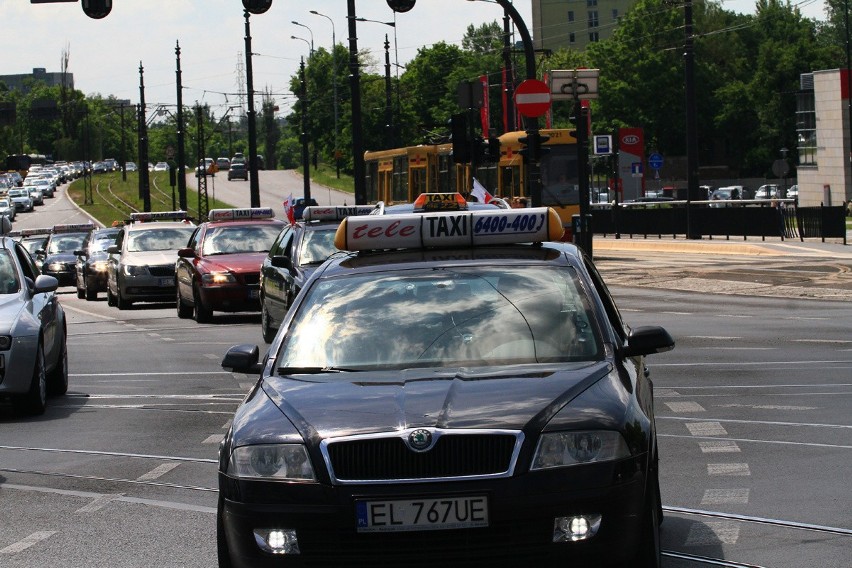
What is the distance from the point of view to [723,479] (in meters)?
8.70

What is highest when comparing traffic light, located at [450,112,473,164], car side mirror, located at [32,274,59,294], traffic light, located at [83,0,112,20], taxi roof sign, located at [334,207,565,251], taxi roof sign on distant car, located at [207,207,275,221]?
traffic light, located at [83,0,112,20]

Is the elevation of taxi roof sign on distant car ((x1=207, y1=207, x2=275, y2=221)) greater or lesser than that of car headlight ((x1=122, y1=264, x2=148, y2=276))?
greater

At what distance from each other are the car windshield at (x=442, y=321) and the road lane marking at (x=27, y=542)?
1772 mm

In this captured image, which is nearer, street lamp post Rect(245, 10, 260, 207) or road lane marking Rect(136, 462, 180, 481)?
road lane marking Rect(136, 462, 180, 481)

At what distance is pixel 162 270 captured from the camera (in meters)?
29.0

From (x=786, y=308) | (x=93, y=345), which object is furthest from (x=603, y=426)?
(x=786, y=308)

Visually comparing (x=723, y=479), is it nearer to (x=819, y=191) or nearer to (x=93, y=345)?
(x=93, y=345)

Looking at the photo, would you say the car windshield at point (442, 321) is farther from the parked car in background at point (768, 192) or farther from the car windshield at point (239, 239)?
the parked car in background at point (768, 192)

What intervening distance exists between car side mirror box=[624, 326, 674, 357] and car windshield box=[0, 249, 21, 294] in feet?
27.7

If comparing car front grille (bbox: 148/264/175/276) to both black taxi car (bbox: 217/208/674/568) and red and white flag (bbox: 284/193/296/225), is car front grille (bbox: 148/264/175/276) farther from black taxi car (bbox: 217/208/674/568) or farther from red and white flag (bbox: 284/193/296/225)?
black taxi car (bbox: 217/208/674/568)

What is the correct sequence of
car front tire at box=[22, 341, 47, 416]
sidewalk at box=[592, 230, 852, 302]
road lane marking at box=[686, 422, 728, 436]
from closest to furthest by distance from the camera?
road lane marking at box=[686, 422, 728, 436] < car front tire at box=[22, 341, 47, 416] < sidewalk at box=[592, 230, 852, 302]

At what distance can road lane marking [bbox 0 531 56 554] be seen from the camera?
24.2 ft

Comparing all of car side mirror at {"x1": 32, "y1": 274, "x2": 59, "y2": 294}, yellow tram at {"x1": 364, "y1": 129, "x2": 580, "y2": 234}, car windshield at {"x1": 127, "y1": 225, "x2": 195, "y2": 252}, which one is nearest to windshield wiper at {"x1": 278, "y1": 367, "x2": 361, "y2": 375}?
car side mirror at {"x1": 32, "y1": 274, "x2": 59, "y2": 294}

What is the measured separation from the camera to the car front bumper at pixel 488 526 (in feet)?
17.7
